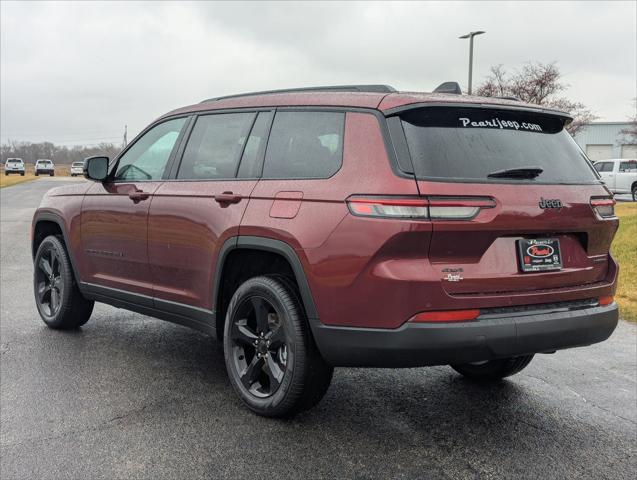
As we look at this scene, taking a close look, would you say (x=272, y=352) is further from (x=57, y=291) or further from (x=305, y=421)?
(x=57, y=291)

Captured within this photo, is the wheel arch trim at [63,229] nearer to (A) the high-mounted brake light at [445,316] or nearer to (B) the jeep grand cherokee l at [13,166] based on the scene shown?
(A) the high-mounted brake light at [445,316]

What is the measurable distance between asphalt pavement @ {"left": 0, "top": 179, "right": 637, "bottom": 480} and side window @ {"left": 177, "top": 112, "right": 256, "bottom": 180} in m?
1.42

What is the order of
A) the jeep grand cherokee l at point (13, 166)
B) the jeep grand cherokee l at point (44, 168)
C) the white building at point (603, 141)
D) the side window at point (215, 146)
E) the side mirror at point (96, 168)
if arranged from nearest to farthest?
the side window at point (215, 146) → the side mirror at point (96, 168) → the white building at point (603, 141) → the jeep grand cherokee l at point (13, 166) → the jeep grand cherokee l at point (44, 168)

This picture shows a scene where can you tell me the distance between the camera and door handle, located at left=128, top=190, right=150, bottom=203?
4508 millimetres

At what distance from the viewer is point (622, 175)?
2748 centimetres

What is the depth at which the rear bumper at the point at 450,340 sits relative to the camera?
2.95 metres

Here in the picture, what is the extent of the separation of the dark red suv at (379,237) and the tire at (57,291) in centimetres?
155

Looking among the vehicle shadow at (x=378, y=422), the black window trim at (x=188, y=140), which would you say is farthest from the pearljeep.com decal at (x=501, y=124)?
the vehicle shadow at (x=378, y=422)

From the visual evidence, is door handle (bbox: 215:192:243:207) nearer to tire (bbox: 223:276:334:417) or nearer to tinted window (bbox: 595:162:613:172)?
Result: tire (bbox: 223:276:334:417)

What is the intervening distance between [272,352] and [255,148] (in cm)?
125

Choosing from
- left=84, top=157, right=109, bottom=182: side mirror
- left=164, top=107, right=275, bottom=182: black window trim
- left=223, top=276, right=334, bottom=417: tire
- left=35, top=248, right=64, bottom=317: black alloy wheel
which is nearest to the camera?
left=223, top=276, right=334, bottom=417: tire

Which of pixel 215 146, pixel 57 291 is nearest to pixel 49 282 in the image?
pixel 57 291

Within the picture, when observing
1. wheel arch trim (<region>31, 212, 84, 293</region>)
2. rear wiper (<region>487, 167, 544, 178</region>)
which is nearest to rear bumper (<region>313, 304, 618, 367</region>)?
rear wiper (<region>487, 167, 544, 178</region>)

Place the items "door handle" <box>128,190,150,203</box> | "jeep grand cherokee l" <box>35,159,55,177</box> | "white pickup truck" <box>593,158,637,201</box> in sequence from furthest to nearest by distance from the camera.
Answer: "jeep grand cherokee l" <box>35,159,55,177</box>
"white pickup truck" <box>593,158,637,201</box>
"door handle" <box>128,190,150,203</box>
